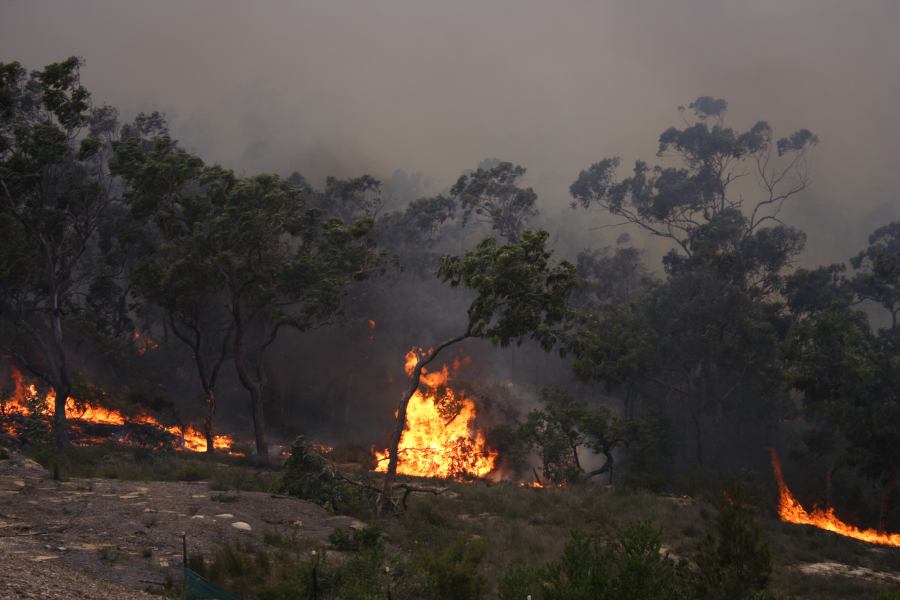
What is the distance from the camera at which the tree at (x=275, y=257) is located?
33312 millimetres

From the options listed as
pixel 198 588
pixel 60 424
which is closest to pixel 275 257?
pixel 60 424

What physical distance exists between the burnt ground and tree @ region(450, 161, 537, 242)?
141 ft

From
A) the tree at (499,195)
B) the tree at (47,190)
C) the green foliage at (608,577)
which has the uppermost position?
the tree at (499,195)

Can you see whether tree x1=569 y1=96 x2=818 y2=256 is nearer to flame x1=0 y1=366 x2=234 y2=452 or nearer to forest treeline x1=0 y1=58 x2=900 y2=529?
forest treeline x1=0 y1=58 x2=900 y2=529

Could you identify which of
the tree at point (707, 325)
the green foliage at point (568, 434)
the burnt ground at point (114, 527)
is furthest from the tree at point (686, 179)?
the burnt ground at point (114, 527)

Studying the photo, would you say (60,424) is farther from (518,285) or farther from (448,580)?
(448,580)

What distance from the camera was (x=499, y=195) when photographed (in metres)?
62.9

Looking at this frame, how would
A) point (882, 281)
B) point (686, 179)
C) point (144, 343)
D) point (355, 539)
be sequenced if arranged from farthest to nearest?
point (686, 179), point (144, 343), point (882, 281), point (355, 539)

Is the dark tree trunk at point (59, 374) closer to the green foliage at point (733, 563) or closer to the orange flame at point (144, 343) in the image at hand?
the orange flame at point (144, 343)

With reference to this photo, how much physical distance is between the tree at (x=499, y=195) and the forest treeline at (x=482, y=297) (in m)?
0.21

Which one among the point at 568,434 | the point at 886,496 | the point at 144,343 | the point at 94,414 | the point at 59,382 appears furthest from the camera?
the point at 144,343

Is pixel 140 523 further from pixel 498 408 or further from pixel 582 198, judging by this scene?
pixel 582 198

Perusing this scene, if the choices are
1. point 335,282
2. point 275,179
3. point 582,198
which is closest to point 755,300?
point 582,198

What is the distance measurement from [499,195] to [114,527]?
5109 centimetres
